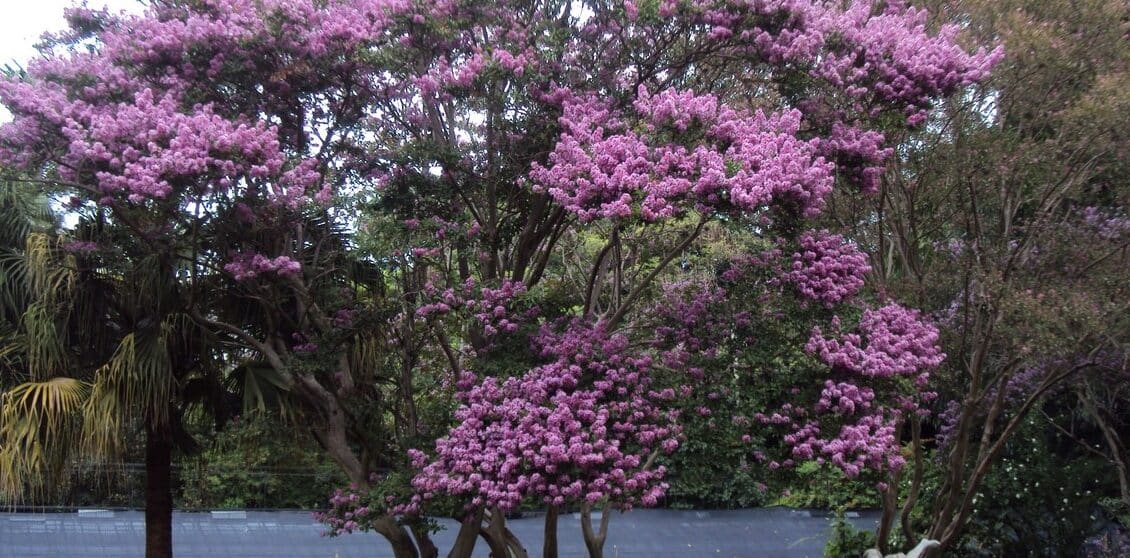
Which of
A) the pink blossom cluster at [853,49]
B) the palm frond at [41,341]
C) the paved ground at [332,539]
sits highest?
the pink blossom cluster at [853,49]

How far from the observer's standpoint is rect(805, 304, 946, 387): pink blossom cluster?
552 centimetres

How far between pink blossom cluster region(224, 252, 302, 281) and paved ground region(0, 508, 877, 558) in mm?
2947

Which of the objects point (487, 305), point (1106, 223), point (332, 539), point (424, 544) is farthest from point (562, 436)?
point (1106, 223)

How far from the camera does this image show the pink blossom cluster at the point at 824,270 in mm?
5750

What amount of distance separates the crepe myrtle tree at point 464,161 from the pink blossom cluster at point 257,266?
0.02 m

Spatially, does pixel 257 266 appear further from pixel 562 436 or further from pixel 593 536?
pixel 593 536

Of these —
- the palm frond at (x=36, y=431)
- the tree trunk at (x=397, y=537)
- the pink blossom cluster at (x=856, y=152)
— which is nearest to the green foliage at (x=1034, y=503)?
the pink blossom cluster at (x=856, y=152)

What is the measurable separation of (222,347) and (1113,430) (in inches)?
315

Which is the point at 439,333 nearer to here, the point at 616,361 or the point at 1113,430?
the point at 616,361

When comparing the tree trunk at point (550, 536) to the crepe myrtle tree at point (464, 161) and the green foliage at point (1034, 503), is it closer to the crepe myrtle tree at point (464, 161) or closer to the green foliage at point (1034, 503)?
the crepe myrtle tree at point (464, 161)

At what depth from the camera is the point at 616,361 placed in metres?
5.63

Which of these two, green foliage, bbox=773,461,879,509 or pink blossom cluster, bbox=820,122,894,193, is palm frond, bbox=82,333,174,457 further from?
green foliage, bbox=773,461,879,509

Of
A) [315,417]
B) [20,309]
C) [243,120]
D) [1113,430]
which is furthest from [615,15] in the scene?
[1113,430]

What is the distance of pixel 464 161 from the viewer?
654cm
